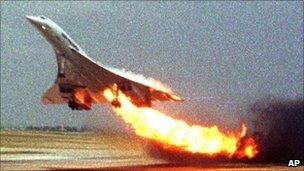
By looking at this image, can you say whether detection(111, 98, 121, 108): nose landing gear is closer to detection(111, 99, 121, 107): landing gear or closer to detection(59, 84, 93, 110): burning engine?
detection(111, 99, 121, 107): landing gear

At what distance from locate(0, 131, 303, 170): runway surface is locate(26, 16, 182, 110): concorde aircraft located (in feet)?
12.6

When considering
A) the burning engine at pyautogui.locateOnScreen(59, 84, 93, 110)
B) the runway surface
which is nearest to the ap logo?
the runway surface

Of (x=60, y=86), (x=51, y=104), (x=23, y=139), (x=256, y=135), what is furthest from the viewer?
(x=23, y=139)

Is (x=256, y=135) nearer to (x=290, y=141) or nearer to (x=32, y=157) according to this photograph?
(x=290, y=141)


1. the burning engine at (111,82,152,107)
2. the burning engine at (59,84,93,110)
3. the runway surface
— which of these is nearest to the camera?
the runway surface

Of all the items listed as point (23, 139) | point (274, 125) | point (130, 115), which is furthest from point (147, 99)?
point (23, 139)

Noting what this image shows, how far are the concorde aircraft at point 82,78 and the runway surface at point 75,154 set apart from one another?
3.85 meters

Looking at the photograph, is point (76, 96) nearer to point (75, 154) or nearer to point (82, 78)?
point (82, 78)

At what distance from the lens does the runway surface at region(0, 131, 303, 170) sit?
115 feet

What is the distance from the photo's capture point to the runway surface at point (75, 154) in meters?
35.2

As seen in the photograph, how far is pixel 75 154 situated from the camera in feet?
163

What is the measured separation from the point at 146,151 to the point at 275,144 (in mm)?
10715

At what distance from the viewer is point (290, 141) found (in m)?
40.3

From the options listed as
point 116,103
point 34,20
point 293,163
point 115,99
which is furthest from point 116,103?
point 293,163
